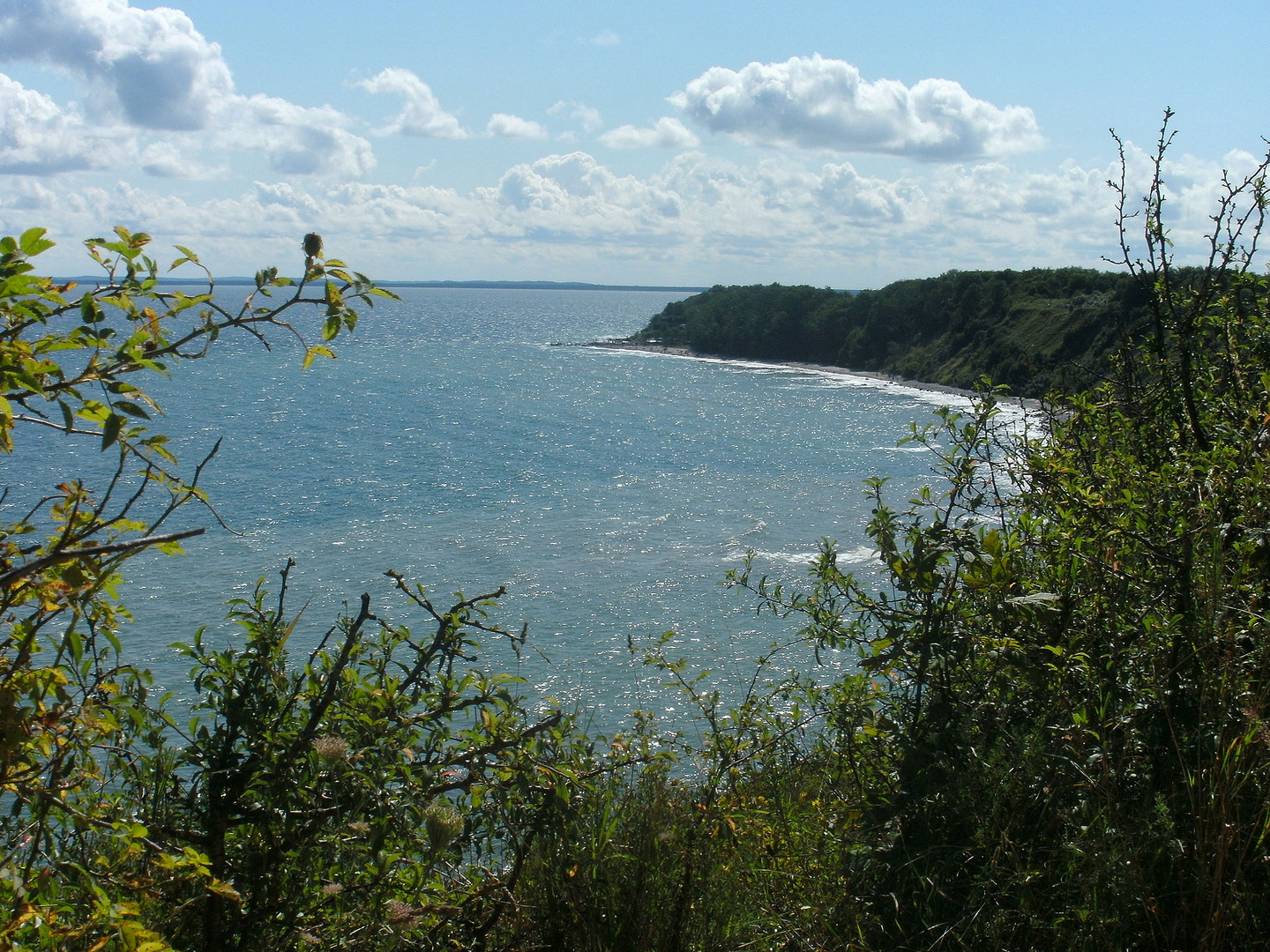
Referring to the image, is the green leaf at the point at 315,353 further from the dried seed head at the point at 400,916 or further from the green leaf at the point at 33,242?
the dried seed head at the point at 400,916

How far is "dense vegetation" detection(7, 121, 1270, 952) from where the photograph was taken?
2037mm

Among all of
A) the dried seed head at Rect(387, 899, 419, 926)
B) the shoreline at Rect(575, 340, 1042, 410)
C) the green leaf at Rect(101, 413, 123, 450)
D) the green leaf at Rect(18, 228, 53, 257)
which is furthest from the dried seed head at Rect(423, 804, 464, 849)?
the shoreline at Rect(575, 340, 1042, 410)

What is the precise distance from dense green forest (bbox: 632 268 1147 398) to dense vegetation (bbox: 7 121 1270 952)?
48620 millimetres

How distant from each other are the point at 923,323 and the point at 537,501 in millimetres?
59436

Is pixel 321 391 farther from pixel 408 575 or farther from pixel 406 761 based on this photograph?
pixel 406 761

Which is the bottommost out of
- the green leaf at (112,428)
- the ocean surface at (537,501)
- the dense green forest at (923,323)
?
the ocean surface at (537,501)

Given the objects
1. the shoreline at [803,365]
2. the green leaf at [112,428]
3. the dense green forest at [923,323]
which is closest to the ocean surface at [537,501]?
the green leaf at [112,428]

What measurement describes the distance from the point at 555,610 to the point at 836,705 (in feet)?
53.6

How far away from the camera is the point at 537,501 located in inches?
1227

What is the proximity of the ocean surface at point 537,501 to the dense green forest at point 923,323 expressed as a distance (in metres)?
7.41

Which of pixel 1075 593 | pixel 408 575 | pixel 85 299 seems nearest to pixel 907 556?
pixel 1075 593

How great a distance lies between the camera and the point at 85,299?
1.86 meters

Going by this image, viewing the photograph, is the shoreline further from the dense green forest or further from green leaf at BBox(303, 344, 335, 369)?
green leaf at BBox(303, 344, 335, 369)

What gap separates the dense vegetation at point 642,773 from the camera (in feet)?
6.68
